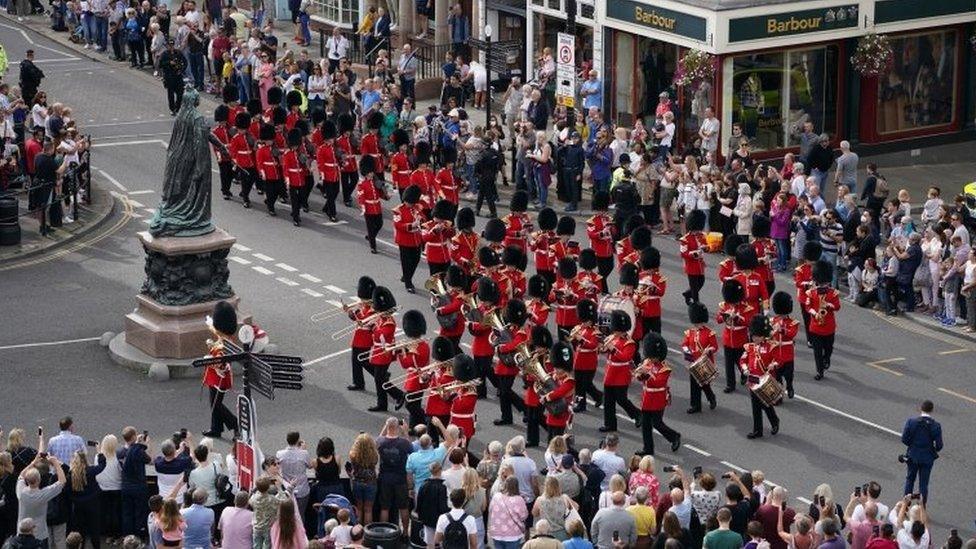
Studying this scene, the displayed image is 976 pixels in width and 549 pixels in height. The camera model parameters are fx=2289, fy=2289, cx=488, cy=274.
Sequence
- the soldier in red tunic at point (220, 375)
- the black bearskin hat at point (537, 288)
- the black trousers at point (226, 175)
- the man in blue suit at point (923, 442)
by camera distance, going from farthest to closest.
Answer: the black trousers at point (226, 175) → the black bearskin hat at point (537, 288) → the soldier in red tunic at point (220, 375) → the man in blue suit at point (923, 442)

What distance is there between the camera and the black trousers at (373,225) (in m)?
36.5

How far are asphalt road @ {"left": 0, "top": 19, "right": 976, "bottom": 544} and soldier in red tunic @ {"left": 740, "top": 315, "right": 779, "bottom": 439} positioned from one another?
28 cm

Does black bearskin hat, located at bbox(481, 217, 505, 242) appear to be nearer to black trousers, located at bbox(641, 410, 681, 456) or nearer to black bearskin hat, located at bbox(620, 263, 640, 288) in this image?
black bearskin hat, located at bbox(620, 263, 640, 288)

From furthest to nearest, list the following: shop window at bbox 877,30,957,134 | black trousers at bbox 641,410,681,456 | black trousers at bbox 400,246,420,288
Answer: shop window at bbox 877,30,957,134 < black trousers at bbox 400,246,420,288 < black trousers at bbox 641,410,681,456

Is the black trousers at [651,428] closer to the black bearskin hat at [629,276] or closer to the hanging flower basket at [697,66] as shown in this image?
the black bearskin hat at [629,276]

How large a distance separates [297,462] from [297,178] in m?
14.3

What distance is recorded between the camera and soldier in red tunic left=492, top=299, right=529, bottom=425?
28891 mm

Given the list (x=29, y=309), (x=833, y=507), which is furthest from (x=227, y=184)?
(x=833, y=507)

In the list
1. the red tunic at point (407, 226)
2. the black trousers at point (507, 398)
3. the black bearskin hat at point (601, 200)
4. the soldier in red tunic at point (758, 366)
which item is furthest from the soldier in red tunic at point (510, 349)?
the red tunic at point (407, 226)

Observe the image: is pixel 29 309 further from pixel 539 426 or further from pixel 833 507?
pixel 833 507

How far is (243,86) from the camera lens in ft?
155

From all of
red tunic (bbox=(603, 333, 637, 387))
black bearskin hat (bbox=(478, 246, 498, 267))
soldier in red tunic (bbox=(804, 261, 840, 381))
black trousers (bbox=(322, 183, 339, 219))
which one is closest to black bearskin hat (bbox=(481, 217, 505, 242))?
black bearskin hat (bbox=(478, 246, 498, 267))

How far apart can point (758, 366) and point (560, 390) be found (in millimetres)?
2709

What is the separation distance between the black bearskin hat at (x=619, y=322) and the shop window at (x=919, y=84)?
16.0m
